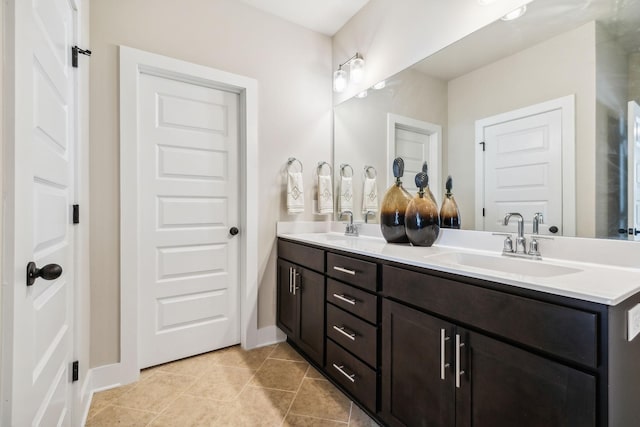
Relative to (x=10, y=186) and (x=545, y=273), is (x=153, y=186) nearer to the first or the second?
(x=10, y=186)

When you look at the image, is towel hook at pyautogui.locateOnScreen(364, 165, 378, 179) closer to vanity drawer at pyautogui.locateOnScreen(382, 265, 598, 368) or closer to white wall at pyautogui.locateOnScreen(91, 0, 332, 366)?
white wall at pyautogui.locateOnScreen(91, 0, 332, 366)

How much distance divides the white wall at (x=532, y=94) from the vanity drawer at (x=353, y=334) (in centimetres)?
84

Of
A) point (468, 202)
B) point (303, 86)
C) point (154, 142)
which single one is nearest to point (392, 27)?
point (303, 86)

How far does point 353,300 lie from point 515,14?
1.63m

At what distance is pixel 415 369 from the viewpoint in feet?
3.90

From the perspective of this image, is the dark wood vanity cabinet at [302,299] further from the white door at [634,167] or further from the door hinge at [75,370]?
the white door at [634,167]

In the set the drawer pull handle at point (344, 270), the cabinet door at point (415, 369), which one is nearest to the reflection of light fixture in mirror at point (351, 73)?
the drawer pull handle at point (344, 270)

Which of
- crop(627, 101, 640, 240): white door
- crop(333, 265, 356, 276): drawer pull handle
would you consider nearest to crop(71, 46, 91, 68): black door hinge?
crop(333, 265, 356, 276): drawer pull handle

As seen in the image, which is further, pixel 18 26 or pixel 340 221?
pixel 340 221

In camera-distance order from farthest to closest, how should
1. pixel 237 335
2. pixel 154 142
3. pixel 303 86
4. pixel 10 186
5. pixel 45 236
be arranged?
1. pixel 303 86
2. pixel 237 335
3. pixel 154 142
4. pixel 45 236
5. pixel 10 186

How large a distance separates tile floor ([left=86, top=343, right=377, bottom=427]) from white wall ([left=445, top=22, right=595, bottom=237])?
51.1 inches

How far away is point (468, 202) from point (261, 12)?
2105 millimetres

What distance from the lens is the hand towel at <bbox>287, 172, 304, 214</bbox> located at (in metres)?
2.37

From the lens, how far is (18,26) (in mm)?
729
